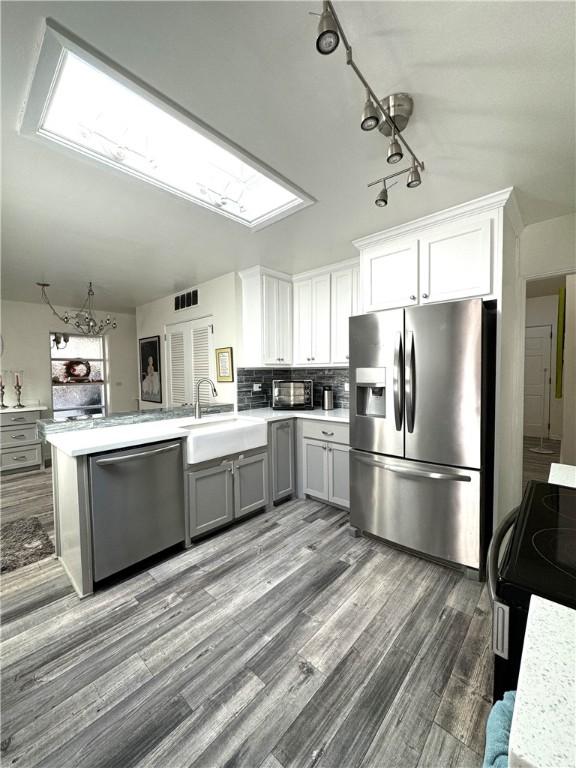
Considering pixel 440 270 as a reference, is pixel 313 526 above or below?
below

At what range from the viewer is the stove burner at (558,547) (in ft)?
2.49

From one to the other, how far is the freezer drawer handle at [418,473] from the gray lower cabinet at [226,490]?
3.35ft

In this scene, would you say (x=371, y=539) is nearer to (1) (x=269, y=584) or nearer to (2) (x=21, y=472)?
(1) (x=269, y=584)

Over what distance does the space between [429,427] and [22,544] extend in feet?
10.8

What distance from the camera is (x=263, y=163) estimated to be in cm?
168

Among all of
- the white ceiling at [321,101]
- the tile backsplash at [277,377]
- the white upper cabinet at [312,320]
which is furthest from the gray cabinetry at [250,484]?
the white ceiling at [321,101]

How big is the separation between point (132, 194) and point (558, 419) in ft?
23.2

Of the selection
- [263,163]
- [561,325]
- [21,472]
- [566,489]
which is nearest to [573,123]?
[263,163]

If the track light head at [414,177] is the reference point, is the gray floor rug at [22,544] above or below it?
below

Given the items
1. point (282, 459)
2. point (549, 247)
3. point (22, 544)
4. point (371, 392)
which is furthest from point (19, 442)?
point (549, 247)

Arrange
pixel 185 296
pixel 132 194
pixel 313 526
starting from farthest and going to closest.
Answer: pixel 185 296 → pixel 313 526 → pixel 132 194

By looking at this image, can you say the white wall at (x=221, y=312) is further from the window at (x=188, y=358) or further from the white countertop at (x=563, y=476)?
the white countertop at (x=563, y=476)

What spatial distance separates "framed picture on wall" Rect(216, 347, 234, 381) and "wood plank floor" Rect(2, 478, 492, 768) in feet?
6.77

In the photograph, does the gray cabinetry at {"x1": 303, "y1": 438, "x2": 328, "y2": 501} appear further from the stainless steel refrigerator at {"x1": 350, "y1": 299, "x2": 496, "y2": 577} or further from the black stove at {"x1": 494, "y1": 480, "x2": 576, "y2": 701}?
the black stove at {"x1": 494, "y1": 480, "x2": 576, "y2": 701}
